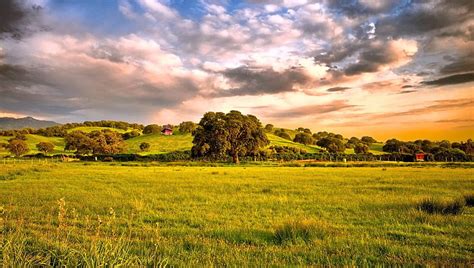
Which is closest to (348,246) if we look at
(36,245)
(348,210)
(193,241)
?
(193,241)

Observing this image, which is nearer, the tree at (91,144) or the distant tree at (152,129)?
the tree at (91,144)

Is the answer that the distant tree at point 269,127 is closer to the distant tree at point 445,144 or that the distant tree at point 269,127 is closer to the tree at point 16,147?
the distant tree at point 445,144

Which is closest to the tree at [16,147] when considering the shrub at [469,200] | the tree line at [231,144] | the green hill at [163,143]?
the tree line at [231,144]

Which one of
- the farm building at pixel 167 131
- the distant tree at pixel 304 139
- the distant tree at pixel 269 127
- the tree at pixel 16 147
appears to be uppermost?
the distant tree at pixel 269 127

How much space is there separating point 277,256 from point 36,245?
5.96m

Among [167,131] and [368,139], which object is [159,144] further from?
[368,139]

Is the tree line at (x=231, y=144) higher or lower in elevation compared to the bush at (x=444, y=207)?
higher

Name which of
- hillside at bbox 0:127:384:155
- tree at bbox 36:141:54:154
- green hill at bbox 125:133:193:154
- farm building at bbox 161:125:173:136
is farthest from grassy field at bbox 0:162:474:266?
farm building at bbox 161:125:173:136

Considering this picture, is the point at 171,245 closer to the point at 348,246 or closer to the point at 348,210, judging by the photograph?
the point at 348,246

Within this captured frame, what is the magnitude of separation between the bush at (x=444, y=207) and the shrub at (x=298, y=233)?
22.1 ft

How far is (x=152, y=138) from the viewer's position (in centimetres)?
13325

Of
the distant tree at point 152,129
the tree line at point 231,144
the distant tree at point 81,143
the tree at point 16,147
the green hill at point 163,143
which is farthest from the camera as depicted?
the distant tree at point 152,129

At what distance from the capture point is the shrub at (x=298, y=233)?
32.9 feet

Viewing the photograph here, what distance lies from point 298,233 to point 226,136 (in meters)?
60.7
